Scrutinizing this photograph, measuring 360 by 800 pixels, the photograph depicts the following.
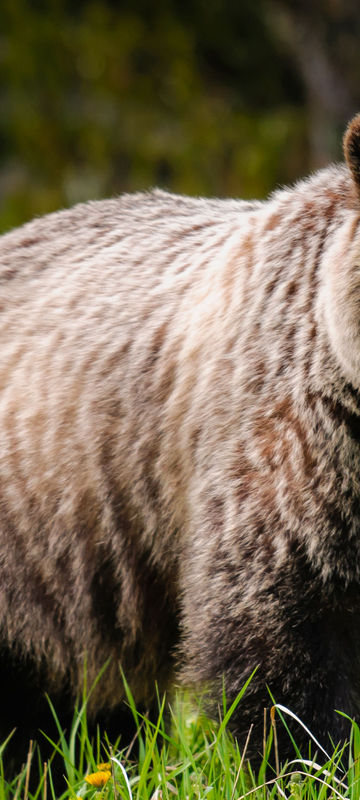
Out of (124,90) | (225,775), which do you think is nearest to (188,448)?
(225,775)

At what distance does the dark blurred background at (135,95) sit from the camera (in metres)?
11.4

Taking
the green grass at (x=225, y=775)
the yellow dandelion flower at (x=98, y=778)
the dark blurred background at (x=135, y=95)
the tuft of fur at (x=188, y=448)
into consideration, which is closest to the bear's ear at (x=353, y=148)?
the tuft of fur at (x=188, y=448)

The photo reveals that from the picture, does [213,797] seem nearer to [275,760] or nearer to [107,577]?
[275,760]

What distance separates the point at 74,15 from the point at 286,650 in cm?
994

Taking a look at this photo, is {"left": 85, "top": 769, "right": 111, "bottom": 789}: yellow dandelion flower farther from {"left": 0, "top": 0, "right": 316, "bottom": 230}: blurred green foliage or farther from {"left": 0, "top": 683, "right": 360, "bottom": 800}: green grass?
{"left": 0, "top": 0, "right": 316, "bottom": 230}: blurred green foliage

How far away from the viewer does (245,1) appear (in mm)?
11656

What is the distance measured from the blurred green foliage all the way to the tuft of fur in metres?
7.32

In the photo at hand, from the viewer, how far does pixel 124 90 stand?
38.5 feet

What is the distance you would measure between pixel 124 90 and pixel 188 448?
8.79 meters

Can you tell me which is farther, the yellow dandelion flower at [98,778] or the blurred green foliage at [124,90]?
the blurred green foliage at [124,90]

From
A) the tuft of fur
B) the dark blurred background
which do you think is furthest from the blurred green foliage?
the tuft of fur

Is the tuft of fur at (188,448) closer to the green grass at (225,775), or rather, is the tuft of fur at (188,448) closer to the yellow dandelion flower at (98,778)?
the green grass at (225,775)

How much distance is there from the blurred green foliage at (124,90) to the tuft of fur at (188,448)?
7.32m

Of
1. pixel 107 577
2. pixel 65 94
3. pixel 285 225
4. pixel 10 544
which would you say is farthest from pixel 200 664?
pixel 65 94
